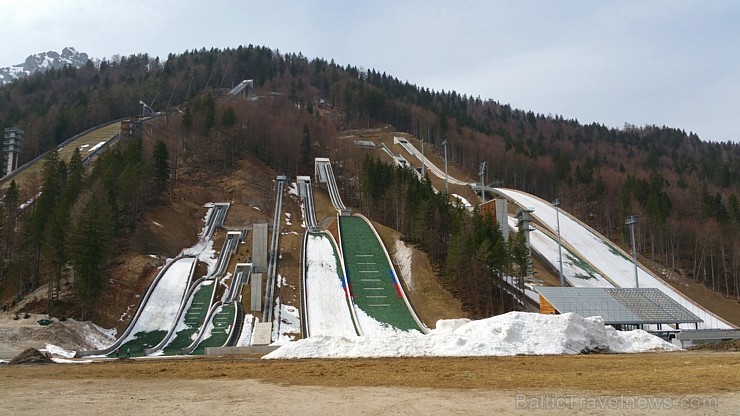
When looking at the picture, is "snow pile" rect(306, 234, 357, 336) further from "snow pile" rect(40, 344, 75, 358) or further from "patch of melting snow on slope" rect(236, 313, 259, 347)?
"snow pile" rect(40, 344, 75, 358)

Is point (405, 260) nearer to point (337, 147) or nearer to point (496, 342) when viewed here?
point (496, 342)

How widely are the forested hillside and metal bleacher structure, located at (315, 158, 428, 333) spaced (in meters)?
4.16

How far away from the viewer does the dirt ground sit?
1008 centimetres

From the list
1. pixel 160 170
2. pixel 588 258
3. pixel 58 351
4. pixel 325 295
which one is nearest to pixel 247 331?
pixel 325 295

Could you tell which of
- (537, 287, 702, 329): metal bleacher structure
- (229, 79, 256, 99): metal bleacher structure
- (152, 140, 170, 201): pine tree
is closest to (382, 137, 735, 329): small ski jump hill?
(537, 287, 702, 329): metal bleacher structure

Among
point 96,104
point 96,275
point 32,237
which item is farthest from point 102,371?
point 96,104

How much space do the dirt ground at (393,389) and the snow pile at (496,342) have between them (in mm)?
4482

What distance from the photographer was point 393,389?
12.9 m

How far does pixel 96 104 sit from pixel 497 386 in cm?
10831

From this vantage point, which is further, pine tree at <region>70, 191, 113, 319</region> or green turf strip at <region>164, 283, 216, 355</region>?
pine tree at <region>70, 191, 113, 319</region>

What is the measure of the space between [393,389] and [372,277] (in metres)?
31.3

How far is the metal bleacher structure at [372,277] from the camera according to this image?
3797 cm

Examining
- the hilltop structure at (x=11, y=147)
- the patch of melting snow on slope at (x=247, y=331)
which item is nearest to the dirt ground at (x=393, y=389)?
the patch of melting snow on slope at (x=247, y=331)

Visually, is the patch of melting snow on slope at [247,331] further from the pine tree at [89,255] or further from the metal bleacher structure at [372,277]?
the pine tree at [89,255]
